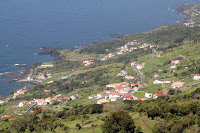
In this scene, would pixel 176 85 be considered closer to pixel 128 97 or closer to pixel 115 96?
pixel 128 97

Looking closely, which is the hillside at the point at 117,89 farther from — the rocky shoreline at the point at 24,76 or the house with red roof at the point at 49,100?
the rocky shoreline at the point at 24,76

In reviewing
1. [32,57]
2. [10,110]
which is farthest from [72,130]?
[32,57]

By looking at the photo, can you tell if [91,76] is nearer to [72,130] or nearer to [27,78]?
[27,78]

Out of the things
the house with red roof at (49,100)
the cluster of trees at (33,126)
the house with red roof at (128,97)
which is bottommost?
the house with red roof at (49,100)

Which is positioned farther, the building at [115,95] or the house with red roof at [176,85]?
the building at [115,95]

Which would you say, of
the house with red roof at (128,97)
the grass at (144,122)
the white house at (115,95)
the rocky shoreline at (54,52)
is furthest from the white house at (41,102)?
the rocky shoreline at (54,52)

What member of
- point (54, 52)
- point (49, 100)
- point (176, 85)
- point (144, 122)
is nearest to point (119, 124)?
point (144, 122)

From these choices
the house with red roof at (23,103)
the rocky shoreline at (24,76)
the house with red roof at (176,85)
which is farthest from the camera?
the rocky shoreline at (24,76)
